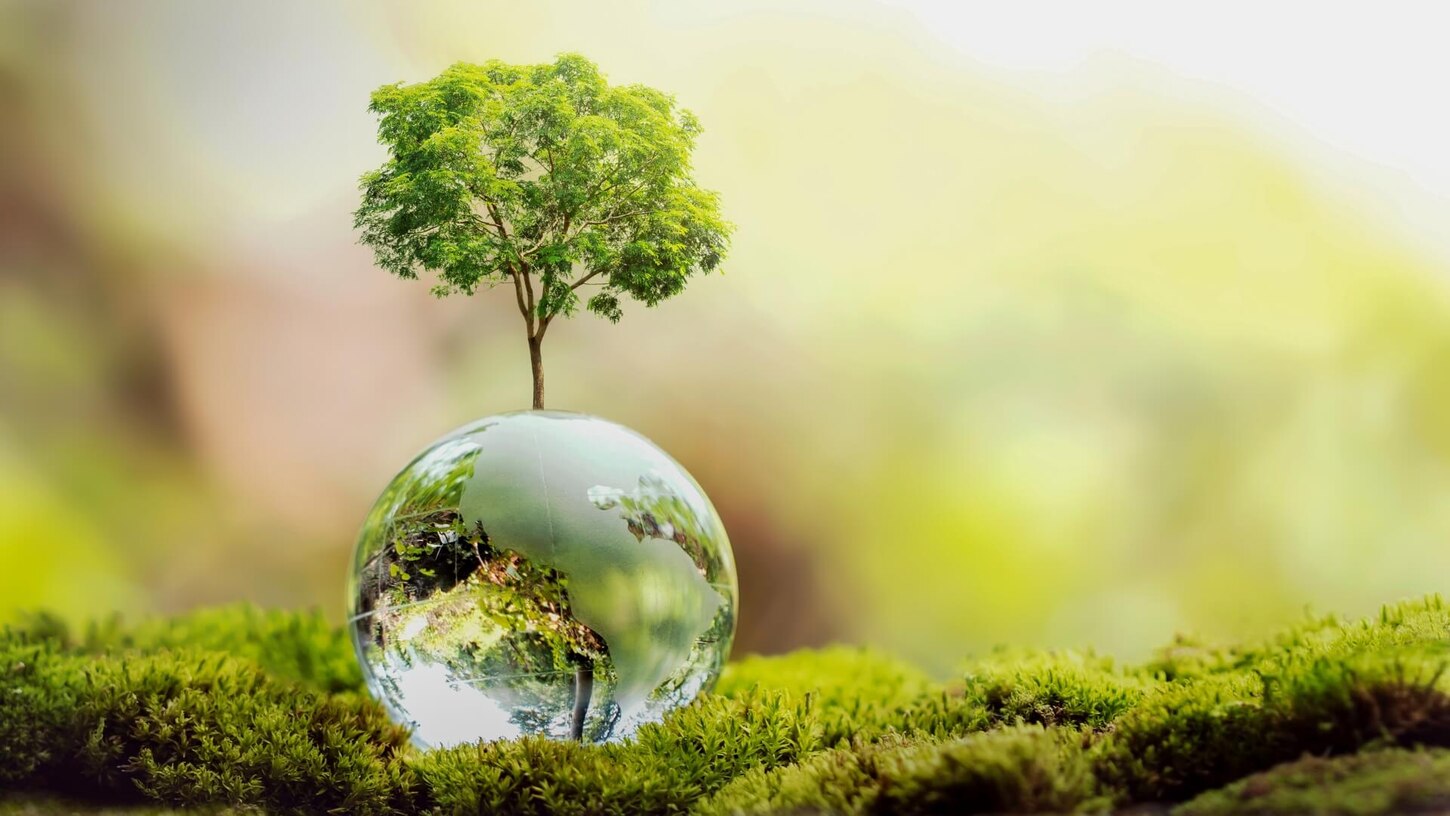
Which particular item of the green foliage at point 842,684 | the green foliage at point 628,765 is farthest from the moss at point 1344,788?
the green foliage at point 842,684

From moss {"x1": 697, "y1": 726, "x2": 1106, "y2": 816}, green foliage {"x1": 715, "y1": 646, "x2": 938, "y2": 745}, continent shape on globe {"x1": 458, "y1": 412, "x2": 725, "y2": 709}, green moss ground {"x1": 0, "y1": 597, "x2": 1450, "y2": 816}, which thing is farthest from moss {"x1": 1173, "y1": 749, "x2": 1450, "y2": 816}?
continent shape on globe {"x1": 458, "y1": 412, "x2": 725, "y2": 709}

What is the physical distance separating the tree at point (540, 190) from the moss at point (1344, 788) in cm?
258

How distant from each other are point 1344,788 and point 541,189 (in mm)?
3117

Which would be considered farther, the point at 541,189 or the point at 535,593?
the point at 541,189

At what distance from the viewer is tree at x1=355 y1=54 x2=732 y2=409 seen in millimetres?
4285

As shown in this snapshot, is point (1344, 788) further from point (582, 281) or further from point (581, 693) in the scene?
point (582, 281)

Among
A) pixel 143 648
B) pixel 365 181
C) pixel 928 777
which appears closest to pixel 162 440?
pixel 143 648

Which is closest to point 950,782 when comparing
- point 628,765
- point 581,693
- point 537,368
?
point 628,765

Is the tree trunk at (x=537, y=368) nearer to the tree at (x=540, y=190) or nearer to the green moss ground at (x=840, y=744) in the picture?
the tree at (x=540, y=190)

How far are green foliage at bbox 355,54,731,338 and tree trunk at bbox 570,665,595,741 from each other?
4.35ft

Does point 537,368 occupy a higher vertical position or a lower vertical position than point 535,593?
higher

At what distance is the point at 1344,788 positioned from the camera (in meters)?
2.50

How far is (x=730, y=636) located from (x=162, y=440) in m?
4.30

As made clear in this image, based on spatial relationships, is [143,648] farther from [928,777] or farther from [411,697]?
[928,777]
